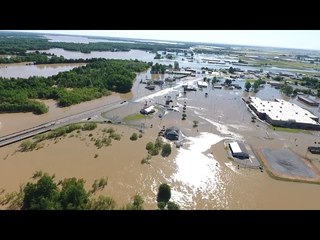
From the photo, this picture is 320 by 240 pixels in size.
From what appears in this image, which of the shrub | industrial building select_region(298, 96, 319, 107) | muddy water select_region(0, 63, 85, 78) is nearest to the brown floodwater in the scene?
the shrub

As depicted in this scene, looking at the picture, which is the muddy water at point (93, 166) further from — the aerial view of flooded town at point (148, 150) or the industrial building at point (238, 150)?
the industrial building at point (238, 150)

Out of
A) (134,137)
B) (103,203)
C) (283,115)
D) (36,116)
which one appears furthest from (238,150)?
(36,116)

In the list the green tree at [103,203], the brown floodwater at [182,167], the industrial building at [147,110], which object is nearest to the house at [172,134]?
the brown floodwater at [182,167]

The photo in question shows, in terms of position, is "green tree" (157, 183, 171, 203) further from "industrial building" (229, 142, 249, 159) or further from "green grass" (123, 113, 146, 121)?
"green grass" (123, 113, 146, 121)

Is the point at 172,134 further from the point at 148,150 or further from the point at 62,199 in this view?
the point at 62,199
